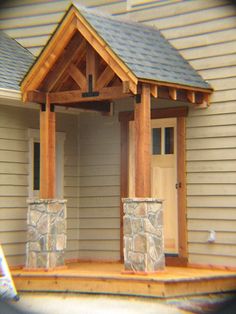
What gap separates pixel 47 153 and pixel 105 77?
1.29 metres

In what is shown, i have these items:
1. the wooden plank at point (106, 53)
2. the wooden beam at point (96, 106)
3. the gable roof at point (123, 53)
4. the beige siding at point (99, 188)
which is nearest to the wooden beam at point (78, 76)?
the gable roof at point (123, 53)

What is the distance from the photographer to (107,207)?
1014 centimetres

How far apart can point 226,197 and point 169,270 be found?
3.89ft

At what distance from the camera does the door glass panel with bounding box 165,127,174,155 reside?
9586 millimetres

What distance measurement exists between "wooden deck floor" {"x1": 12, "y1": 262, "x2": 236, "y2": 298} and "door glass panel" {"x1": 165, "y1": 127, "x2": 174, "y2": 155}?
165 cm

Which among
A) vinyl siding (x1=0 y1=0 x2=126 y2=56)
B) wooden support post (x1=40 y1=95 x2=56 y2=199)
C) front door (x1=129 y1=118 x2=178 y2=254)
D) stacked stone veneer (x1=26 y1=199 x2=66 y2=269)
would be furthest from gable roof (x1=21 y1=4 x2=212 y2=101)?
vinyl siding (x1=0 y1=0 x2=126 y2=56)

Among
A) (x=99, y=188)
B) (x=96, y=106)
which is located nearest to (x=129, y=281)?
(x=99, y=188)

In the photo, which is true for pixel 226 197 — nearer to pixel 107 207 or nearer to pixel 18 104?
pixel 107 207

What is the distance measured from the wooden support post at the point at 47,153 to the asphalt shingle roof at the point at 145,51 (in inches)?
50.1

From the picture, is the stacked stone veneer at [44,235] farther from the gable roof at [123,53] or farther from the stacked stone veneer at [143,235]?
the gable roof at [123,53]

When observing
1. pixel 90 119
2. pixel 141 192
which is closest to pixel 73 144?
pixel 90 119

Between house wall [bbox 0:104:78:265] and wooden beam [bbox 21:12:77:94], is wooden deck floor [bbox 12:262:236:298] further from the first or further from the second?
wooden beam [bbox 21:12:77:94]

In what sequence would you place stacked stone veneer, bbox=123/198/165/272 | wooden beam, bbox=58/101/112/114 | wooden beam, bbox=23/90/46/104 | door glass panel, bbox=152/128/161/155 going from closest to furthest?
stacked stone veneer, bbox=123/198/165/272 → wooden beam, bbox=23/90/46/104 → door glass panel, bbox=152/128/161/155 → wooden beam, bbox=58/101/112/114

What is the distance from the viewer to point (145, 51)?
Result: 875 cm
